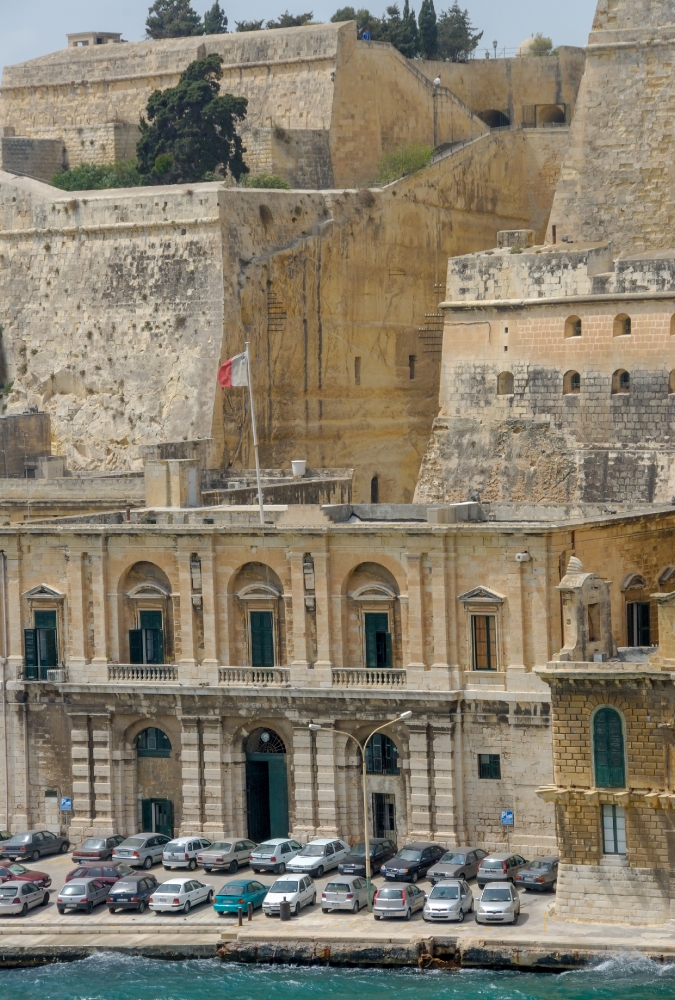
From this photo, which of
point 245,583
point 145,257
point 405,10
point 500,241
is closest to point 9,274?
point 145,257

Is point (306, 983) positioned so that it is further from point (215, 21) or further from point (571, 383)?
point (215, 21)

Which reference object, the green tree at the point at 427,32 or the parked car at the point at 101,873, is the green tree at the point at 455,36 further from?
the parked car at the point at 101,873

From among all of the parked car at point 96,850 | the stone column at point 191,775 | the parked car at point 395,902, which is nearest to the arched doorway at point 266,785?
the stone column at point 191,775

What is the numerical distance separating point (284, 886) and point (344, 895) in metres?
1.26

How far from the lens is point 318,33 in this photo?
8981 cm

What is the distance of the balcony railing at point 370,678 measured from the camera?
173ft

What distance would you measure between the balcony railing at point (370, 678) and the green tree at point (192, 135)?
37291 millimetres

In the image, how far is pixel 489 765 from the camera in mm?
52219

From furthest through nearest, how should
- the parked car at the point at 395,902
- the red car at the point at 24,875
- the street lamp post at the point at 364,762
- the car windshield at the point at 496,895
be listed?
the red car at the point at 24,875 < the street lamp post at the point at 364,762 < the parked car at the point at 395,902 < the car windshield at the point at 496,895

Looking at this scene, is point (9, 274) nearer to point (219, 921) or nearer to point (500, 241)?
point (500, 241)

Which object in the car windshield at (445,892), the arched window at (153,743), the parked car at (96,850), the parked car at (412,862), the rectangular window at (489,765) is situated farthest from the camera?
the arched window at (153,743)

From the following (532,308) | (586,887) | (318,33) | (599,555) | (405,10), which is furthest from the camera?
(405,10)

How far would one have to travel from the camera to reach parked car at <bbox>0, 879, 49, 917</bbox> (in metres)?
49.6

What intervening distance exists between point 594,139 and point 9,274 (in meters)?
21.6
